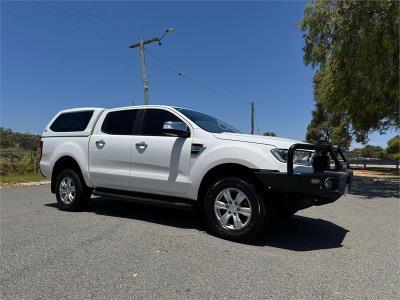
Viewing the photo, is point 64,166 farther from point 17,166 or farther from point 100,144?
point 17,166

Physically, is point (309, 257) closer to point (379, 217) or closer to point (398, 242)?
point (398, 242)

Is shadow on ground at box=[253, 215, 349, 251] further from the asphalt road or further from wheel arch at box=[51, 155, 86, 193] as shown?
wheel arch at box=[51, 155, 86, 193]

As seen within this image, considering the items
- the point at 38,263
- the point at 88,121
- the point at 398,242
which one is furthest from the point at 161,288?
the point at 88,121

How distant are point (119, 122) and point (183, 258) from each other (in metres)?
3.15

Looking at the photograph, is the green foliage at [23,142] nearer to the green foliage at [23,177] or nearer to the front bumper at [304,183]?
the green foliage at [23,177]

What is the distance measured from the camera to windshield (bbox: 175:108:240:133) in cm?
604

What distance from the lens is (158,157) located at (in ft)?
19.8

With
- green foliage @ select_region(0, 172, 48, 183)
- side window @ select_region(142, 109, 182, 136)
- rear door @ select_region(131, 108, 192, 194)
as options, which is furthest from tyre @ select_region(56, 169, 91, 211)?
green foliage @ select_region(0, 172, 48, 183)

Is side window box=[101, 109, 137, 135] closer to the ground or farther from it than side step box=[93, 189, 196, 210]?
farther from it

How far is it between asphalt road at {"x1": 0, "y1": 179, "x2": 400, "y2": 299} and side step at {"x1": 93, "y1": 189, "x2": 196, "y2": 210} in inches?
14.9

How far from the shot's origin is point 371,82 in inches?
478

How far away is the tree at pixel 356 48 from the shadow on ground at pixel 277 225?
6.89 metres

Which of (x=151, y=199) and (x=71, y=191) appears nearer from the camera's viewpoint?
(x=151, y=199)

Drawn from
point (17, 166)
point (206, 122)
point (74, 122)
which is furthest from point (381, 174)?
point (74, 122)
